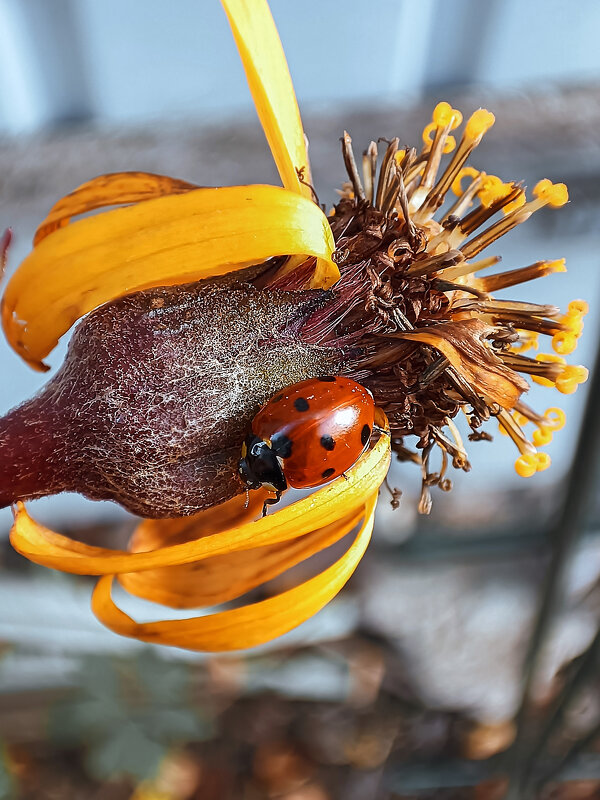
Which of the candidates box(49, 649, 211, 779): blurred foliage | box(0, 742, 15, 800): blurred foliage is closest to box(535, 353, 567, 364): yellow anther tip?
box(49, 649, 211, 779): blurred foliage

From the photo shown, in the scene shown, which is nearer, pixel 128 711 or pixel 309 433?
pixel 309 433

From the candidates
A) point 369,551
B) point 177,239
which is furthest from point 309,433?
point 369,551

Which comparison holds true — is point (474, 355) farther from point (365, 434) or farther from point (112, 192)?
point (112, 192)

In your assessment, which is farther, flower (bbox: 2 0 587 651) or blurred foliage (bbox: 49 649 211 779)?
blurred foliage (bbox: 49 649 211 779)

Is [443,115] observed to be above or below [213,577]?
above

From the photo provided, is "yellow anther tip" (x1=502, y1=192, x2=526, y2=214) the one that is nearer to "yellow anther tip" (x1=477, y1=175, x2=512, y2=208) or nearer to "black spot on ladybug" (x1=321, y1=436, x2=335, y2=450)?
"yellow anther tip" (x1=477, y1=175, x2=512, y2=208)

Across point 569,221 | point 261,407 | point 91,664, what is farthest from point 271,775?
point 261,407
